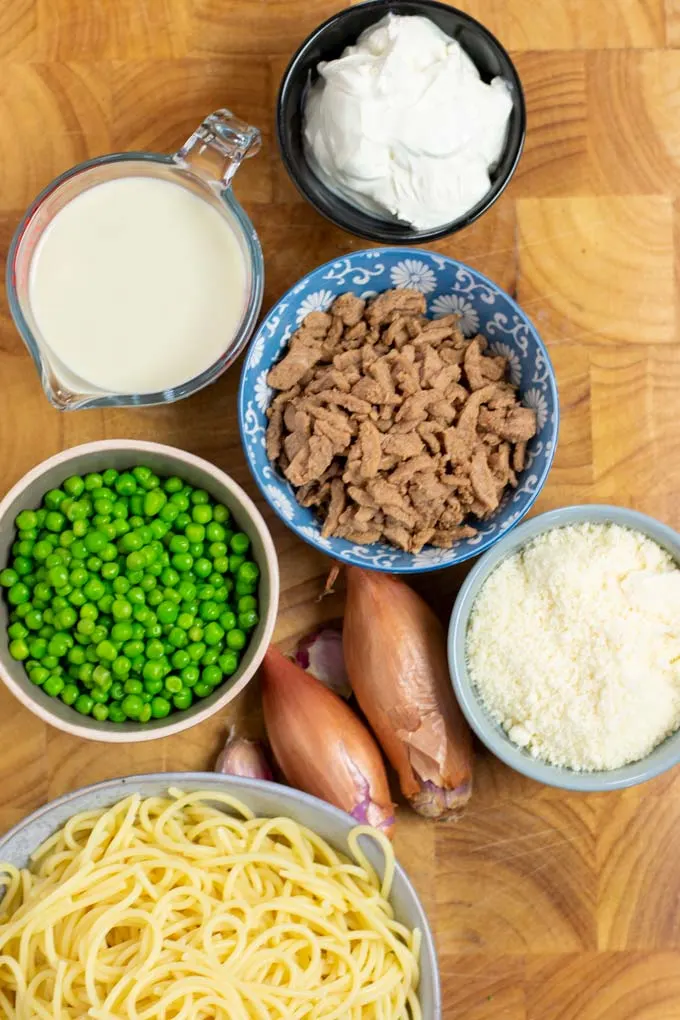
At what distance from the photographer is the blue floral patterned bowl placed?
1.62m

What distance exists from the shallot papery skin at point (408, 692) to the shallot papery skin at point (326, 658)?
0.07 metres

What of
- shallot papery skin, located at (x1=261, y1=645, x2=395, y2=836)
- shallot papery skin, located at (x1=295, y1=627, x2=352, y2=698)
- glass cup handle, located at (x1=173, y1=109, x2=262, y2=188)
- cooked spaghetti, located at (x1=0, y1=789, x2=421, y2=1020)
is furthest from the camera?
shallot papery skin, located at (x1=295, y1=627, x2=352, y2=698)

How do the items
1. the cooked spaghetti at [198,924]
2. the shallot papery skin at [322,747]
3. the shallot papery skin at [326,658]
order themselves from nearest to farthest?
the cooked spaghetti at [198,924], the shallot papery skin at [322,747], the shallot papery skin at [326,658]

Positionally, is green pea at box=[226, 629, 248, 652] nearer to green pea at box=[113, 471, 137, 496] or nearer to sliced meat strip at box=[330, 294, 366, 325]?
green pea at box=[113, 471, 137, 496]

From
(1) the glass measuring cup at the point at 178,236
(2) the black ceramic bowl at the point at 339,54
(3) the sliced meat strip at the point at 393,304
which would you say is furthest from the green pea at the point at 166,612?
(2) the black ceramic bowl at the point at 339,54

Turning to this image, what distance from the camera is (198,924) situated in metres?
1.56

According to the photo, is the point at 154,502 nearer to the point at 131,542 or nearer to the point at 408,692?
the point at 131,542

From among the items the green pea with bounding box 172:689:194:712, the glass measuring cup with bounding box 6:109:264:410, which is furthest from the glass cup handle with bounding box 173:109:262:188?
the green pea with bounding box 172:689:194:712

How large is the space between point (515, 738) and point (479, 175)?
0.88 m

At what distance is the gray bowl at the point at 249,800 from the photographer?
1.57 m

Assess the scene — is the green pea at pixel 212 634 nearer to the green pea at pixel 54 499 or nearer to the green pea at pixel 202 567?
the green pea at pixel 202 567

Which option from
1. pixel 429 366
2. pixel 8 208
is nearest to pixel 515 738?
pixel 429 366

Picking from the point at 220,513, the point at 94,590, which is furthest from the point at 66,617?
the point at 220,513

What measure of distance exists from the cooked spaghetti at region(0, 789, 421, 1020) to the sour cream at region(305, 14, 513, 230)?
0.97 metres
